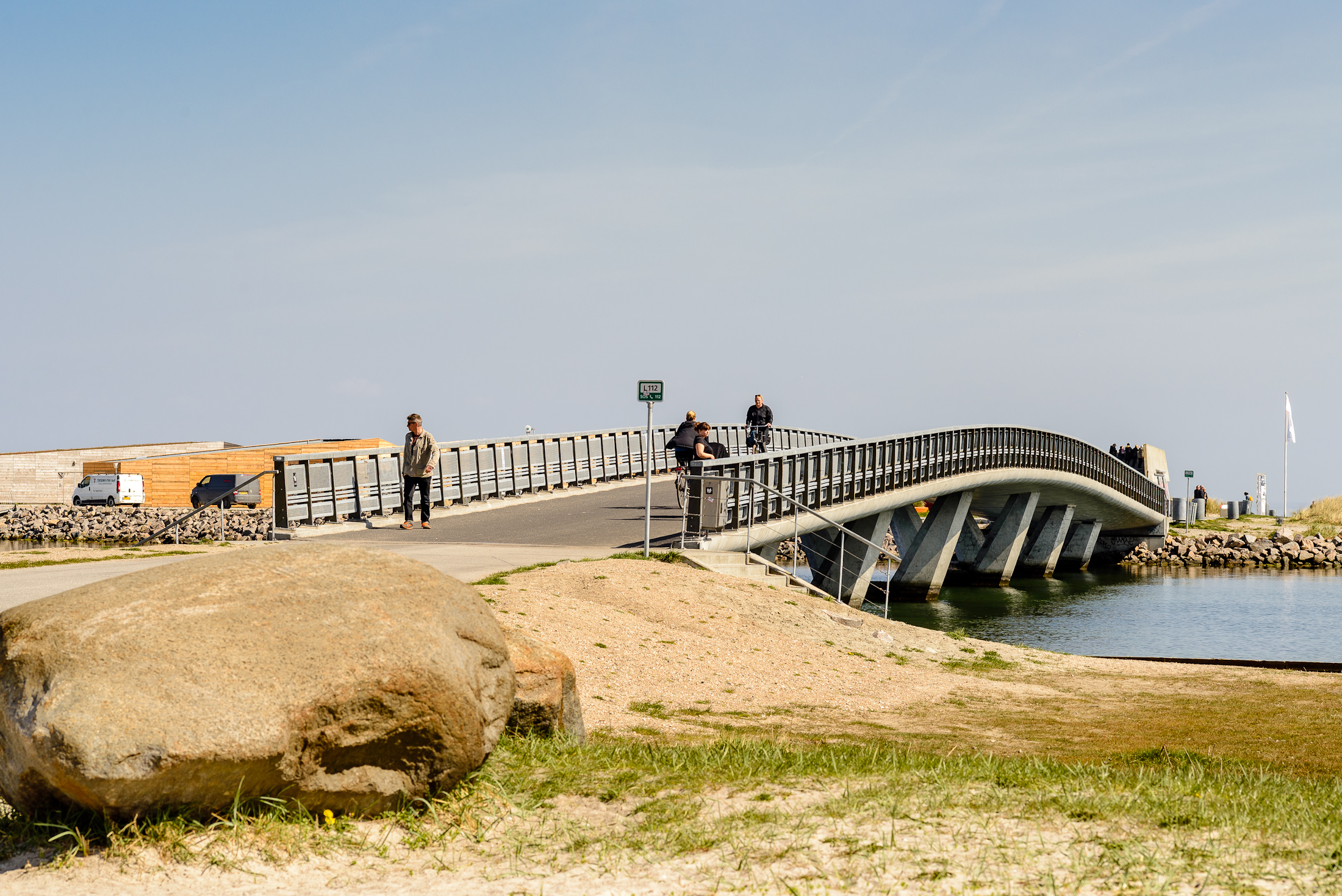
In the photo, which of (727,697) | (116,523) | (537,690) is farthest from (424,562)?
(116,523)

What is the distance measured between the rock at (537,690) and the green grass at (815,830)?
417 millimetres

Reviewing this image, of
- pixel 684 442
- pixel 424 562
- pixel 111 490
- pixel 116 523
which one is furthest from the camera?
pixel 111 490

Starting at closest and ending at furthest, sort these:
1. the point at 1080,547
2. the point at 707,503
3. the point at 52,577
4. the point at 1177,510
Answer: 1. the point at 52,577
2. the point at 707,503
3. the point at 1080,547
4. the point at 1177,510

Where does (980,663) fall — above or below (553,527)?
below

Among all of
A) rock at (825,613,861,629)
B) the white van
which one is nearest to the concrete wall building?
the white van

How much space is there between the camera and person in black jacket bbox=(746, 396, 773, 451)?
32031mm

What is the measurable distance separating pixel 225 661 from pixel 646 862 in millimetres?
2127

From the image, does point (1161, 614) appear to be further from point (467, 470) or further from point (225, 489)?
point (225, 489)

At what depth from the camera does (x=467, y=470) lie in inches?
1146

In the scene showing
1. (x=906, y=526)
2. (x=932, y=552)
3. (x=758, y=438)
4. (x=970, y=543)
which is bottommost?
(x=970, y=543)

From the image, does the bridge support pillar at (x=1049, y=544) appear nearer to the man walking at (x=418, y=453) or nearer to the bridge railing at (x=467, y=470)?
the bridge railing at (x=467, y=470)

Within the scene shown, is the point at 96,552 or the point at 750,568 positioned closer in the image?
the point at 96,552

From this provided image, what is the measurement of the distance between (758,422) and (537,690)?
24929mm

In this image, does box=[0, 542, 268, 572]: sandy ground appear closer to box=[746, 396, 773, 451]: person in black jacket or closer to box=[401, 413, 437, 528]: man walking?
box=[401, 413, 437, 528]: man walking
